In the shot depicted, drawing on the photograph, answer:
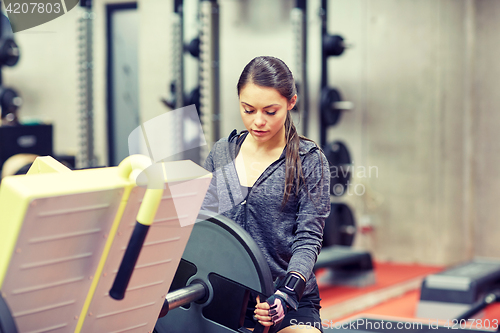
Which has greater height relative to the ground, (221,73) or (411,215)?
(221,73)

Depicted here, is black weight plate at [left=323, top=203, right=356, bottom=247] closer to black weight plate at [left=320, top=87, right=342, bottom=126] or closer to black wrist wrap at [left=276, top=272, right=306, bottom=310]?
black weight plate at [left=320, top=87, right=342, bottom=126]

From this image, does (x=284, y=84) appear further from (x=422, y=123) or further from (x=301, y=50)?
(x=422, y=123)

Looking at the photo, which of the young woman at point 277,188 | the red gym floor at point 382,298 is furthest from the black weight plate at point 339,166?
the young woman at point 277,188

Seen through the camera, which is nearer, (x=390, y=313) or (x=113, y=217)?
(x=113, y=217)

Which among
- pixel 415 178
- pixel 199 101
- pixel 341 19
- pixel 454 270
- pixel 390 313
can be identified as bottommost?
pixel 390 313

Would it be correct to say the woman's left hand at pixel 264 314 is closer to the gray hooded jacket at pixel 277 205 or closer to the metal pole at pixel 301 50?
the gray hooded jacket at pixel 277 205

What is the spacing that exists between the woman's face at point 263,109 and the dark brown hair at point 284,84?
12 millimetres

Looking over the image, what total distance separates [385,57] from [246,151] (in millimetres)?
3990

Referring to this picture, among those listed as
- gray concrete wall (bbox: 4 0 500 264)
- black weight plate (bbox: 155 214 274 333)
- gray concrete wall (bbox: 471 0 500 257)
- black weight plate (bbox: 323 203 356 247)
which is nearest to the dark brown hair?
black weight plate (bbox: 155 214 274 333)

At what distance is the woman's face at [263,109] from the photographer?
117 cm

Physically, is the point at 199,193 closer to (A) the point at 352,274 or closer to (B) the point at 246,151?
(B) the point at 246,151

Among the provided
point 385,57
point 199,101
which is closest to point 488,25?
point 385,57

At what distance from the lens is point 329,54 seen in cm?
431

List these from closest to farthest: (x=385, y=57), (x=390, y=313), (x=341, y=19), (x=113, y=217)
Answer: (x=113, y=217)
(x=390, y=313)
(x=341, y=19)
(x=385, y=57)
